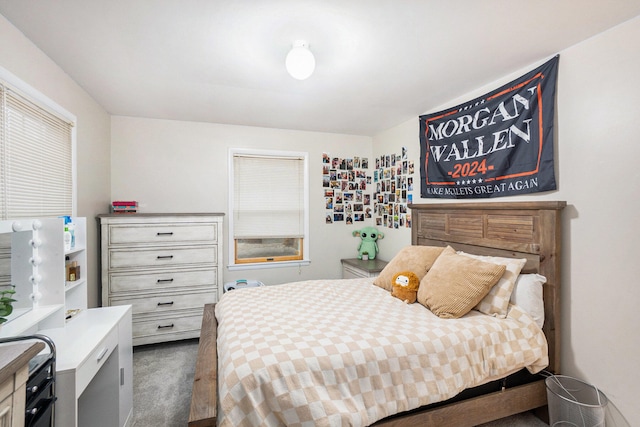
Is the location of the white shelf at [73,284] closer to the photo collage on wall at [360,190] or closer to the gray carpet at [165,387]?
the gray carpet at [165,387]

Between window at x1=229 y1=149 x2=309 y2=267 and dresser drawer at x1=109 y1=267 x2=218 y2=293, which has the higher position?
window at x1=229 y1=149 x2=309 y2=267

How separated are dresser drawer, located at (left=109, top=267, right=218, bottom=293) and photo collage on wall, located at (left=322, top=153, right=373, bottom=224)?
1739mm

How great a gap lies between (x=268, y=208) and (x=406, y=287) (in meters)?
2.22

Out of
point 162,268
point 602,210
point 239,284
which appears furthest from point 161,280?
point 602,210

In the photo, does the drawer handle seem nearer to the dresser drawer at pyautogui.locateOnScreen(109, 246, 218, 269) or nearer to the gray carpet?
the gray carpet

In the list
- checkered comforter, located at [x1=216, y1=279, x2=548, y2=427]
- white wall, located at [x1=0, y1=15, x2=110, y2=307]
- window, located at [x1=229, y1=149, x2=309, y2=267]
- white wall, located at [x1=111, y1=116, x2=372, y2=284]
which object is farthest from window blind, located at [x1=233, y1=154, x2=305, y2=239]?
checkered comforter, located at [x1=216, y1=279, x2=548, y2=427]

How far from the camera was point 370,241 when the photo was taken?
159 inches

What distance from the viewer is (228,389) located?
50.4 inches

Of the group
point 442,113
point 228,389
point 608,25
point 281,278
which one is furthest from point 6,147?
point 608,25

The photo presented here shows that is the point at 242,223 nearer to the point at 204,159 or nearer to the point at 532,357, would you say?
the point at 204,159

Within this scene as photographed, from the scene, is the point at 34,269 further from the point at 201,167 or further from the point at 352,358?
the point at 201,167

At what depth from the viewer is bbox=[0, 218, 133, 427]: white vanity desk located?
1534 mm

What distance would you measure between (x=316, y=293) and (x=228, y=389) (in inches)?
47.2

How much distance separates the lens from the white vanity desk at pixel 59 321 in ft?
5.03
